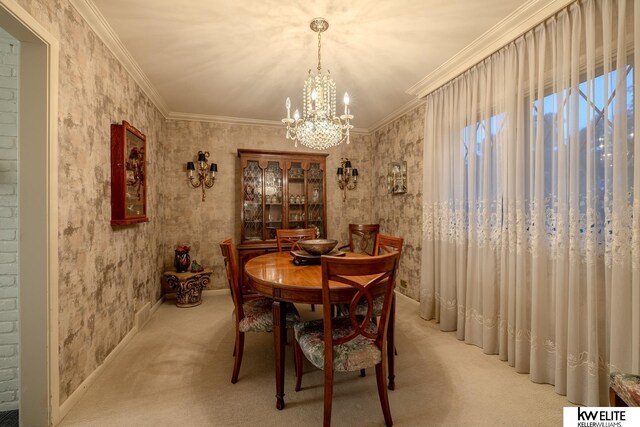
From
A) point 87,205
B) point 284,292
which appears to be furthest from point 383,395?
point 87,205

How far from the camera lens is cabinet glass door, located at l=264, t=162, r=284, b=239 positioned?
13.5 feet

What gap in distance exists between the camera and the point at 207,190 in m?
4.13

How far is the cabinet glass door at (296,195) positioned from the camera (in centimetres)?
420

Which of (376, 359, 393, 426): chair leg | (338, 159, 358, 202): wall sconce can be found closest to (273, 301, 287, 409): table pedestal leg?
(376, 359, 393, 426): chair leg

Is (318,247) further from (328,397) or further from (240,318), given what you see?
(328,397)

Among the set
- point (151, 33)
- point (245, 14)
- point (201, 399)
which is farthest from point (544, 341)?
point (151, 33)

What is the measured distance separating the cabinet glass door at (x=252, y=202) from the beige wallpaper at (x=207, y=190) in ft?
0.88

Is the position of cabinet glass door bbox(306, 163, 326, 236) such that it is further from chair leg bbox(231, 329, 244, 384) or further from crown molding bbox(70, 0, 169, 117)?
chair leg bbox(231, 329, 244, 384)

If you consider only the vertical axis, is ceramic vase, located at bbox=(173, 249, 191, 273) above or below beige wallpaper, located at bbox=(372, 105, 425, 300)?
below

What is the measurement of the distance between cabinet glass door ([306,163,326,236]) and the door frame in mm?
3040

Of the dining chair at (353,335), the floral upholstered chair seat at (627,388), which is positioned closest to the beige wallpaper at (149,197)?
the dining chair at (353,335)

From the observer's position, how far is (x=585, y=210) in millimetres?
1686

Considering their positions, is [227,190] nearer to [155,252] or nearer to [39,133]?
[155,252]

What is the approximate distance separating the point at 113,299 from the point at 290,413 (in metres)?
1.75
